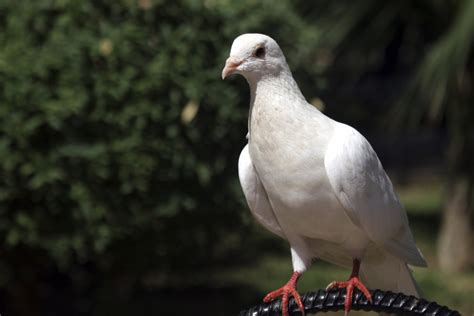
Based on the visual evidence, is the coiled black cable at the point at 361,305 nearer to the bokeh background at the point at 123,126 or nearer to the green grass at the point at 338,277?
the bokeh background at the point at 123,126

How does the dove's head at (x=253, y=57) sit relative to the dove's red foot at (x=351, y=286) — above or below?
above

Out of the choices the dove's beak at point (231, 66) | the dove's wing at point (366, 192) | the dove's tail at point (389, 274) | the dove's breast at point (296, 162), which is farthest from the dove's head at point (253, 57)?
the dove's tail at point (389, 274)

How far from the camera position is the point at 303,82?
5262mm

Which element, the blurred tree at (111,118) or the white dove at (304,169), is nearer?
the white dove at (304,169)

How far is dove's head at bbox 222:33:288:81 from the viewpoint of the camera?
8.59ft

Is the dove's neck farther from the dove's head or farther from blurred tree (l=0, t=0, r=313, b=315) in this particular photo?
blurred tree (l=0, t=0, r=313, b=315)

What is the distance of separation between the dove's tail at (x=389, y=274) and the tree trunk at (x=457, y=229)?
4285mm

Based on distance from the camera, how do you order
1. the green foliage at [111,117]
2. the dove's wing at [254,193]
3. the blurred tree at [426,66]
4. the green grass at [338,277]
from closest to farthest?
the dove's wing at [254,193] < the green foliage at [111,117] < the green grass at [338,277] < the blurred tree at [426,66]

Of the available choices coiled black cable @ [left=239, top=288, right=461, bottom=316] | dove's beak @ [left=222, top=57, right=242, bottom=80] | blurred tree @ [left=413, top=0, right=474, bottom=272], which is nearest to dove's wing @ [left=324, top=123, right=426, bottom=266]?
coiled black cable @ [left=239, top=288, right=461, bottom=316]

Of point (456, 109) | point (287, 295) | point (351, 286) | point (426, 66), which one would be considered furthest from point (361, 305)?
point (456, 109)

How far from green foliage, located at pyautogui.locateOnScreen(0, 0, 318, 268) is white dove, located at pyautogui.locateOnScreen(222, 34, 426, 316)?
6.12ft

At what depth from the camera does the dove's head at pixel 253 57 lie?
8.59 feet

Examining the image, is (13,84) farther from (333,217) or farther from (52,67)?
(333,217)

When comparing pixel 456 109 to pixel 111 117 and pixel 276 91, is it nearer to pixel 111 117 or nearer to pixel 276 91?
pixel 111 117
